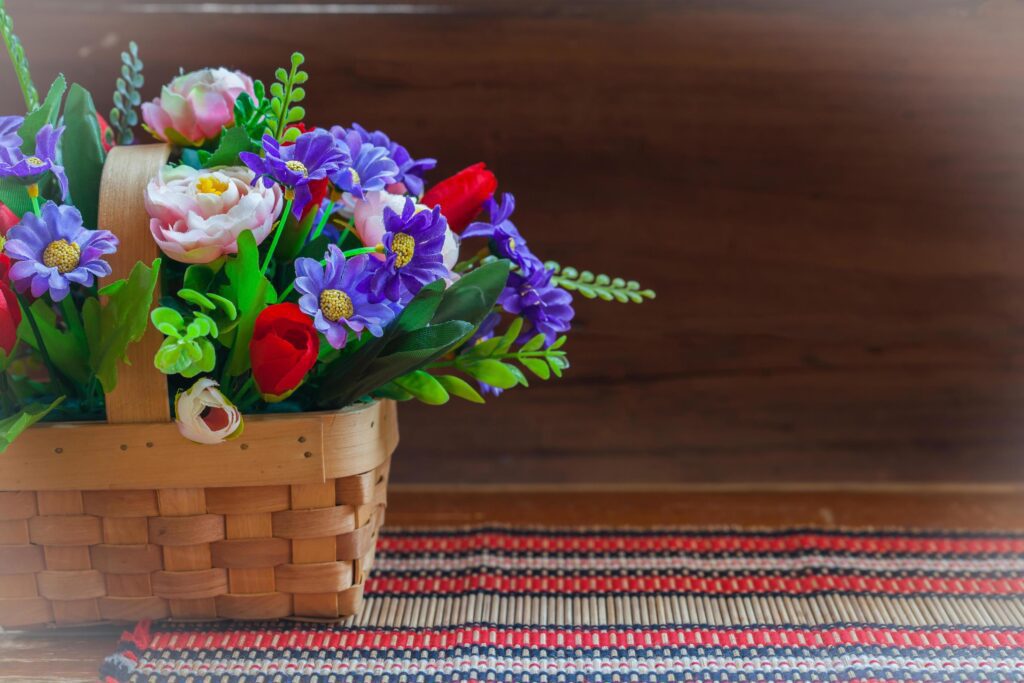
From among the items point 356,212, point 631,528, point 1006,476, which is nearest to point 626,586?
point 631,528

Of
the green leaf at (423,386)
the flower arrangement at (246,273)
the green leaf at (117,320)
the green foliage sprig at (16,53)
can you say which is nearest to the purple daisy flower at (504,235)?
the flower arrangement at (246,273)

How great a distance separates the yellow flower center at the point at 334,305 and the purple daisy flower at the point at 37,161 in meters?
→ 0.19

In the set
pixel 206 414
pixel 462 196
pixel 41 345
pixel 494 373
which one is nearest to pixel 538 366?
pixel 494 373

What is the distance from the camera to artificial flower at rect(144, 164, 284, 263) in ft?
1.88

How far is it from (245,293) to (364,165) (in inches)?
4.9

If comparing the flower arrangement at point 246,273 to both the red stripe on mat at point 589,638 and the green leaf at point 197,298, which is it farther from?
the red stripe on mat at point 589,638

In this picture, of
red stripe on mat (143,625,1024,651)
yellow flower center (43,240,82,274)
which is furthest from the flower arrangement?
red stripe on mat (143,625,1024,651)

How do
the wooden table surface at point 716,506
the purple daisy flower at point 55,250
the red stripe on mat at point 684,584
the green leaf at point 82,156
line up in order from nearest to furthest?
the purple daisy flower at point 55,250 → the green leaf at point 82,156 → the red stripe on mat at point 684,584 → the wooden table surface at point 716,506

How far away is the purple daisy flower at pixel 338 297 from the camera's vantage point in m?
0.57

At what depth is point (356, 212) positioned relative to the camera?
639 mm

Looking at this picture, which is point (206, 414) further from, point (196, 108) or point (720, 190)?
point (720, 190)

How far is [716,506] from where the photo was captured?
0.97 m

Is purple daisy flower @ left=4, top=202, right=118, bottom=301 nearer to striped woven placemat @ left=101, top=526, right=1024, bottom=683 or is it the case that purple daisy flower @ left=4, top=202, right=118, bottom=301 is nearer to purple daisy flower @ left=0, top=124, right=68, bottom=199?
purple daisy flower @ left=0, top=124, right=68, bottom=199

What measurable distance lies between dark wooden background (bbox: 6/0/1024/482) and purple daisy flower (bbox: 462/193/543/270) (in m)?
0.29
